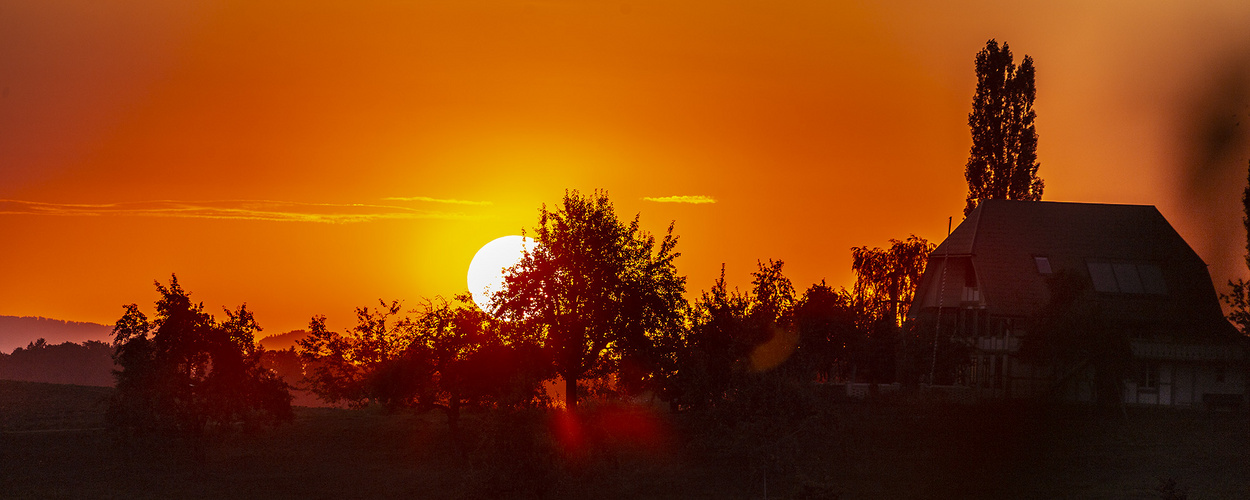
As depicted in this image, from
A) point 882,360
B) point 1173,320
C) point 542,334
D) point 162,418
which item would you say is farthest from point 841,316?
point 162,418

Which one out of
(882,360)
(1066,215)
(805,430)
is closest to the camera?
(805,430)

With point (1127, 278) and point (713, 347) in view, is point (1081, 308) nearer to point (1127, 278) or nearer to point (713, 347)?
point (1127, 278)

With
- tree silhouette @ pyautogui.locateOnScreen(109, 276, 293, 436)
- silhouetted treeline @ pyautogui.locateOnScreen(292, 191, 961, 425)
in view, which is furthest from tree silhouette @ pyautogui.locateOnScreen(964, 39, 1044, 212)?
tree silhouette @ pyautogui.locateOnScreen(109, 276, 293, 436)

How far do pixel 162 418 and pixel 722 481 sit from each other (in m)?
24.4

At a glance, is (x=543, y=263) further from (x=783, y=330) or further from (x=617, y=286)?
(x=783, y=330)

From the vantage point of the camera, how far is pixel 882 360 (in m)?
63.5

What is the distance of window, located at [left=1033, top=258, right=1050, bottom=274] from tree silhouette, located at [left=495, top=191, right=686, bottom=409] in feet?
79.3

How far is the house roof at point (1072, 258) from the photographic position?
68.8m

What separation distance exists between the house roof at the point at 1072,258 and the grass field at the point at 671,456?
→ 42.4 ft

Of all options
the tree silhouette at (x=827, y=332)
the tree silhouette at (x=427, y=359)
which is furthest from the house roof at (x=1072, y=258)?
the tree silhouette at (x=427, y=359)

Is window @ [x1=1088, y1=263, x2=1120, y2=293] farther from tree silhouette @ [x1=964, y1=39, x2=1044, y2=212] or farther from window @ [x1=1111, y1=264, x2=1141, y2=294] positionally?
tree silhouette @ [x1=964, y1=39, x2=1044, y2=212]

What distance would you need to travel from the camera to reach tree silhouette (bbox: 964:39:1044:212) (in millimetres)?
82375

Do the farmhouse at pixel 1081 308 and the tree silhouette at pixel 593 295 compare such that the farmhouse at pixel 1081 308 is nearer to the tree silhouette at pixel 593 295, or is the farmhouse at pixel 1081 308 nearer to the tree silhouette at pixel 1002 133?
the tree silhouette at pixel 1002 133

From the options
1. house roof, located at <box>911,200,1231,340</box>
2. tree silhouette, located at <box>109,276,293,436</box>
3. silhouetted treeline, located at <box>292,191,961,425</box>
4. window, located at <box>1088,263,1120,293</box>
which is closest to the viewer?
tree silhouette, located at <box>109,276,293,436</box>
